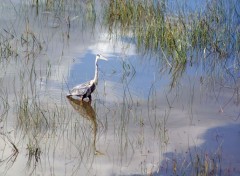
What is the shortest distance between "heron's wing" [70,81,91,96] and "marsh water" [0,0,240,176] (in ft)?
0.27

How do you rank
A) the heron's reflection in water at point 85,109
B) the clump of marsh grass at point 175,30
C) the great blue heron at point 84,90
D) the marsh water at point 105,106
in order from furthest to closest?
the clump of marsh grass at point 175,30, the great blue heron at point 84,90, the heron's reflection in water at point 85,109, the marsh water at point 105,106

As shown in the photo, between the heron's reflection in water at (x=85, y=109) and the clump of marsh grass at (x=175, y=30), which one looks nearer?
the heron's reflection in water at (x=85, y=109)

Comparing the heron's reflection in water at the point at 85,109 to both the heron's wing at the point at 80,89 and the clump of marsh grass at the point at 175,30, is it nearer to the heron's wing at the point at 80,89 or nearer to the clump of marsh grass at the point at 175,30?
the heron's wing at the point at 80,89

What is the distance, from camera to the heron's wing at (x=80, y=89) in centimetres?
767

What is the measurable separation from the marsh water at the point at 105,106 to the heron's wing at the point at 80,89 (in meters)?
0.08

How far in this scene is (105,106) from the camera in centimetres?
759

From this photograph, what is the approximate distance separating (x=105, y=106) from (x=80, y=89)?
37cm

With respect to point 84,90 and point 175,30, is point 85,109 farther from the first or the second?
point 175,30

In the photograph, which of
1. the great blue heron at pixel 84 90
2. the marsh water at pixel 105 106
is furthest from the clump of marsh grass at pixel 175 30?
the great blue heron at pixel 84 90

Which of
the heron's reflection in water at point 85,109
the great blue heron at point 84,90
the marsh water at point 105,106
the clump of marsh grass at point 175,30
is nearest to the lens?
the marsh water at point 105,106

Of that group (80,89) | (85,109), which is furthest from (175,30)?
(85,109)

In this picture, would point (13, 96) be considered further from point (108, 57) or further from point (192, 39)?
point (192, 39)

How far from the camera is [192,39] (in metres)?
9.97

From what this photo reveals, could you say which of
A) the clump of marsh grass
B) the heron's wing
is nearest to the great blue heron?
the heron's wing
